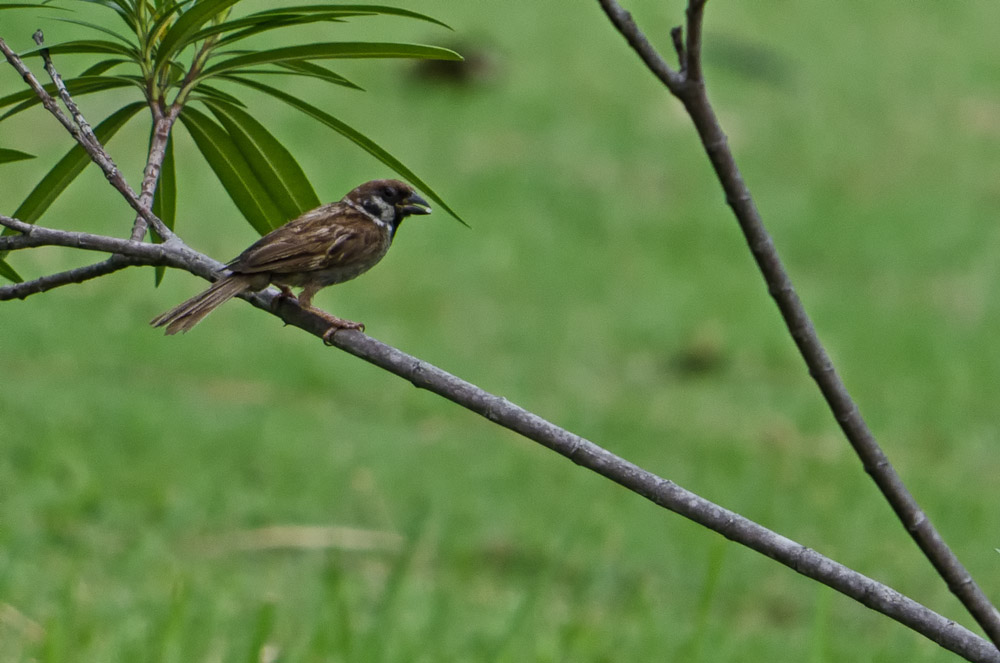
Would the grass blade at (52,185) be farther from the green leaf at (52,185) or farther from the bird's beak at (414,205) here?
the bird's beak at (414,205)

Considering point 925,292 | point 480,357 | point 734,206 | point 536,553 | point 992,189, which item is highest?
point 992,189

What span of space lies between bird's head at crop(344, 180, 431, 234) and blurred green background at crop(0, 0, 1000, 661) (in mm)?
1086

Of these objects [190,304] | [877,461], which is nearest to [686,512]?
[877,461]

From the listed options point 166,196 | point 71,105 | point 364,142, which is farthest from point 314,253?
point 71,105

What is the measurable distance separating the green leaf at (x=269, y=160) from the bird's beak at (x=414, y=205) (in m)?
0.33

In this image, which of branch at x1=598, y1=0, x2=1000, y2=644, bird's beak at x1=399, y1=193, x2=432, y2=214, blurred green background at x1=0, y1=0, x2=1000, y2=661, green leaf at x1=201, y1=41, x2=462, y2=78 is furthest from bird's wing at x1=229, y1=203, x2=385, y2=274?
blurred green background at x1=0, y1=0, x2=1000, y2=661

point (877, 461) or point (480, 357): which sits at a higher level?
point (480, 357)

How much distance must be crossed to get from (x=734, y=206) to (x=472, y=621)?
10.1 feet

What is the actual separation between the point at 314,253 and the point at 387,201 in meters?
0.30

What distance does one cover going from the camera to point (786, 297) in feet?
5.04

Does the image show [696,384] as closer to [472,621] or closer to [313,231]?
[472,621]

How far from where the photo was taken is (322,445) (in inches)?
245

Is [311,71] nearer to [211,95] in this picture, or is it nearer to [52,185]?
[211,95]

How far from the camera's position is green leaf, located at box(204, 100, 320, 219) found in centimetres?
210
